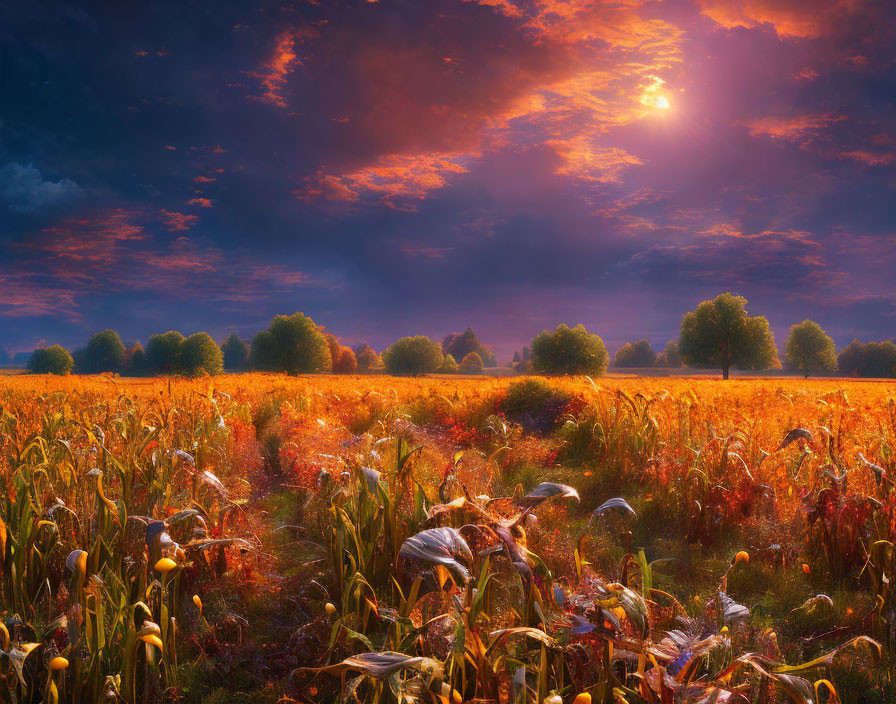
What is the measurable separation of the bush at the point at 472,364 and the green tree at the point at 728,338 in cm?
5044

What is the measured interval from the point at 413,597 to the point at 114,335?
89.2 metres

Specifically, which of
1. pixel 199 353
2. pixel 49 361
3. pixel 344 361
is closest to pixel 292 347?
pixel 199 353

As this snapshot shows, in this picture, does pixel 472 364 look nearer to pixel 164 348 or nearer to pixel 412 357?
pixel 412 357

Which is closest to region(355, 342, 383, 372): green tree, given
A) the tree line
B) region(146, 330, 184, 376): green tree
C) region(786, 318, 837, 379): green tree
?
the tree line

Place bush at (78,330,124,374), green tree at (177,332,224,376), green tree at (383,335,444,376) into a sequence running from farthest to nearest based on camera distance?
bush at (78,330,124,374), green tree at (383,335,444,376), green tree at (177,332,224,376)

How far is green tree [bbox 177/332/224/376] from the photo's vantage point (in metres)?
53.4

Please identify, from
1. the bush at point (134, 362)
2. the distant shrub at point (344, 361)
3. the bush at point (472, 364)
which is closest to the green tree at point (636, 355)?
the bush at point (472, 364)

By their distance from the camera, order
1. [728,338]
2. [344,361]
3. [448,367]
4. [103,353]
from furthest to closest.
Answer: [448,367], [344,361], [103,353], [728,338]

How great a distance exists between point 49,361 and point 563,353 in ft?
202

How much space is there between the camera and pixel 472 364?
326 ft

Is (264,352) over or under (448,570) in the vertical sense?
over

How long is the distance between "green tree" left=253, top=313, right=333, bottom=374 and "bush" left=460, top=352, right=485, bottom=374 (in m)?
51.1

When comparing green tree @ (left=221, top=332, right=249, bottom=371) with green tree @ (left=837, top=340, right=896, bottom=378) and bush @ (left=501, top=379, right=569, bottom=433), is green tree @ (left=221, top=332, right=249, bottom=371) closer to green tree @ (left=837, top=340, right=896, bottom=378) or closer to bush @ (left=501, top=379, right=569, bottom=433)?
bush @ (left=501, top=379, right=569, bottom=433)

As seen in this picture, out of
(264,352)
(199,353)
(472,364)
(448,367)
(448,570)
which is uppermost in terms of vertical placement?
(199,353)
